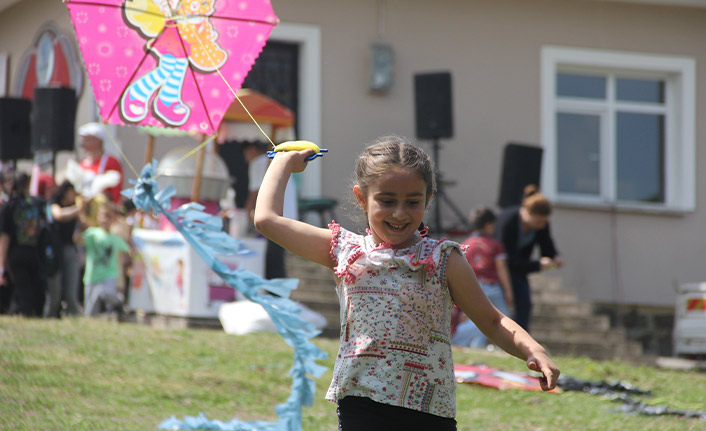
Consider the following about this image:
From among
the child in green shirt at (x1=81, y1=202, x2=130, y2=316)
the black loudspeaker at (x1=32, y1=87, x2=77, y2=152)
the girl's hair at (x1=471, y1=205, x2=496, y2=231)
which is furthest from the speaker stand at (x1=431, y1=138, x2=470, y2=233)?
the child in green shirt at (x1=81, y1=202, x2=130, y2=316)

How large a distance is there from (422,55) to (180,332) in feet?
23.2

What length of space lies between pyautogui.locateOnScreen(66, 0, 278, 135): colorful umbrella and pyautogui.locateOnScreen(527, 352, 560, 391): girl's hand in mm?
2320

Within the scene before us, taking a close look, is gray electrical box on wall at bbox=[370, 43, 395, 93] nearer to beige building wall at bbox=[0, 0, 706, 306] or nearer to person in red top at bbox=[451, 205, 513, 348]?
beige building wall at bbox=[0, 0, 706, 306]

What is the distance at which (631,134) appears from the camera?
51.5ft

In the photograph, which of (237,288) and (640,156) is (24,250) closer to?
(237,288)

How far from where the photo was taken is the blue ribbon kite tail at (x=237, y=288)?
511 centimetres

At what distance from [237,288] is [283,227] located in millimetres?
2225

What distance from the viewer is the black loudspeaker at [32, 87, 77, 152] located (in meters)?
11.7

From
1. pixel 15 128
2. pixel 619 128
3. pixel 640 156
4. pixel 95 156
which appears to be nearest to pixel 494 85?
pixel 619 128

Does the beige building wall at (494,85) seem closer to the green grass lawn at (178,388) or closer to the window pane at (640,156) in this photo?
the window pane at (640,156)

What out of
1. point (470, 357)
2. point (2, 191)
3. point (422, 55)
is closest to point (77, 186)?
point (2, 191)

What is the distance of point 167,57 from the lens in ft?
16.2

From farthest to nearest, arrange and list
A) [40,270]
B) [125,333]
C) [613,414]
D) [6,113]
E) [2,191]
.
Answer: [6,113] < [2,191] < [40,270] < [125,333] < [613,414]

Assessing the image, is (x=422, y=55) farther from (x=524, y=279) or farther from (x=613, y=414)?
(x=613, y=414)
